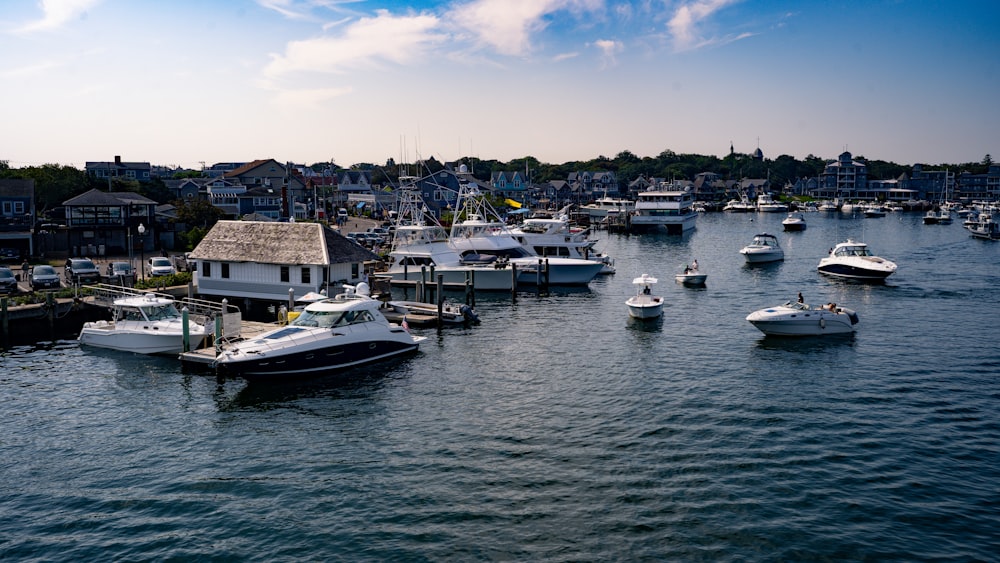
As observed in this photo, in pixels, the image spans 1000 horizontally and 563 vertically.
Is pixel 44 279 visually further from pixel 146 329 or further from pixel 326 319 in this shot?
pixel 326 319

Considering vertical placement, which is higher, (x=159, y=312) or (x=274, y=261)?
(x=274, y=261)

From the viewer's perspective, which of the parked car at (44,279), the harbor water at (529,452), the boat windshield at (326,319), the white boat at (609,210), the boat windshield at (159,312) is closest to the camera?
the harbor water at (529,452)

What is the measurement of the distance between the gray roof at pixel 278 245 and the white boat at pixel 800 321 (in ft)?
81.7

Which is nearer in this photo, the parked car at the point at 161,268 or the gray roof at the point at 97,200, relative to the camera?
the parked car at the point at 161,268

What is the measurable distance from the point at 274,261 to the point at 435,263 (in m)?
18.1

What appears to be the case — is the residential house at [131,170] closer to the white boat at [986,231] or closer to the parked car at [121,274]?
the parked car at [121,274]

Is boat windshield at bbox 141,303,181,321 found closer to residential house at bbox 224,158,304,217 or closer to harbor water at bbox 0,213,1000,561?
harbor water at bbox 0,213,1000,561

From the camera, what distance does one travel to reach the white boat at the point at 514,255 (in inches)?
2489

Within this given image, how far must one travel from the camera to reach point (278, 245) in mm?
47312

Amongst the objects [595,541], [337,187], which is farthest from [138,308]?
[337,187]

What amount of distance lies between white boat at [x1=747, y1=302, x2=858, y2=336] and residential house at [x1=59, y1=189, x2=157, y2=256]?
5065 cm

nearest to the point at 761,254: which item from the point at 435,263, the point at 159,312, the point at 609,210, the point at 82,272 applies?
the point at 435,263

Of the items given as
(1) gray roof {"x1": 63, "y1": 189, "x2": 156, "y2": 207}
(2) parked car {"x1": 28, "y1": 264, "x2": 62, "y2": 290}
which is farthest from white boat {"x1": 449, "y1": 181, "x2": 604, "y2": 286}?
(2) parked car {"x1": 28, "y1": 264, "x2": 62, "y2": 290}

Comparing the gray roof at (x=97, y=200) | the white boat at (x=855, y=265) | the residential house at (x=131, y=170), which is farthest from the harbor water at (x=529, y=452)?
the residential house at (x=131, y=170)
